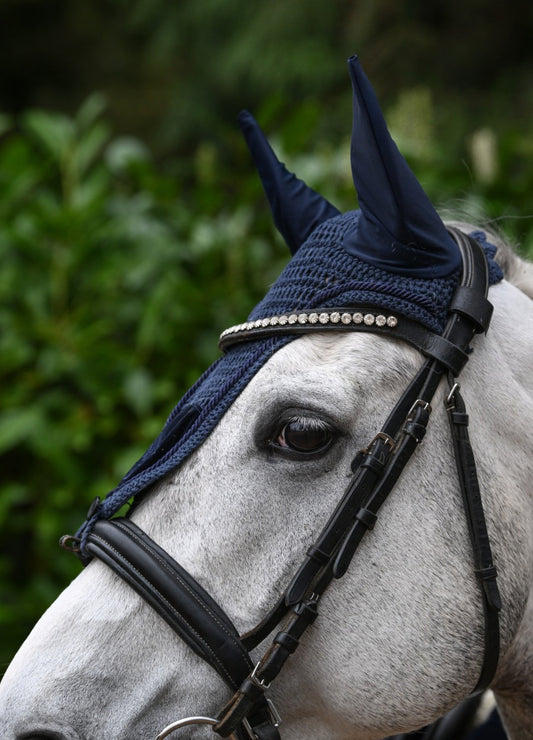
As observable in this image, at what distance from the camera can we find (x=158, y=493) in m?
1.41

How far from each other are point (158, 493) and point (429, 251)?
26.2 inches

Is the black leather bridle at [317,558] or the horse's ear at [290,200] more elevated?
the horse's ear at [290,200]

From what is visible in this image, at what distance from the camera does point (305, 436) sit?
4.38ft

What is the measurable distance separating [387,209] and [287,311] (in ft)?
0.86

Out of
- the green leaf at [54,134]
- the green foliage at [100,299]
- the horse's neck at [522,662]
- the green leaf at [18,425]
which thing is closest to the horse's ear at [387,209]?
the horse's neck at [522,662]

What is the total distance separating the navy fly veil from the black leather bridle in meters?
0.04

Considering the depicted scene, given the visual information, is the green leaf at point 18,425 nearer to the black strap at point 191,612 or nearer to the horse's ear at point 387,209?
the black strap at point 191,612

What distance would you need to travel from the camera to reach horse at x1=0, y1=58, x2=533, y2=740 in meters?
1.29

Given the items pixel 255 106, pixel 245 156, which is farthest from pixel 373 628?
pixel 255 106

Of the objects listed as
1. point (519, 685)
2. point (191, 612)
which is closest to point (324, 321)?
point (191, 612)

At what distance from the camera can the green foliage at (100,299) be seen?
11.2 ft

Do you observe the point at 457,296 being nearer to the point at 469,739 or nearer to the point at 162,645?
the point at 162,645

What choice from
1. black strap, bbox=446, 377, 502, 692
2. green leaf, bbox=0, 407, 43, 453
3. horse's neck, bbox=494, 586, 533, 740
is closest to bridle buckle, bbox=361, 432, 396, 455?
black strap, bbox=446, 377, 502, 692

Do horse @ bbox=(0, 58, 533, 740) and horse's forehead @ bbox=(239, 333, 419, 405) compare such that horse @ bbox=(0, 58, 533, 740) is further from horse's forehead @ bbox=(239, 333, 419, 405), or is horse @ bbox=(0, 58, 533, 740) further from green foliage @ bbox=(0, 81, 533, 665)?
green foliage @ bbox=(0, 81, 533, 665)
